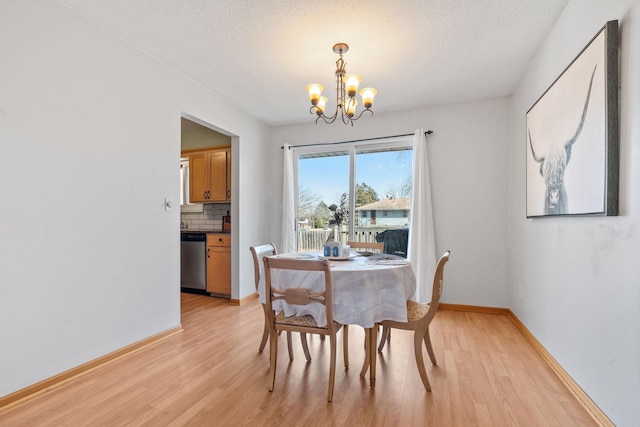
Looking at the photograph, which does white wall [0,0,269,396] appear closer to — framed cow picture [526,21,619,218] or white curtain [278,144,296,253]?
white curtain [278,144,296,253]

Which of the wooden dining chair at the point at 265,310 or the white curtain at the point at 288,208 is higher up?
the white curtain at the point at 288,208

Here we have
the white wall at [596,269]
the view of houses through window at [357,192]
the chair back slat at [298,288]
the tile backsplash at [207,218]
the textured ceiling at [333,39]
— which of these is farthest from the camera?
the tile backsplash at [207,218]

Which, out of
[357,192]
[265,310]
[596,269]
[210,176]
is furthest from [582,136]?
[210,176]

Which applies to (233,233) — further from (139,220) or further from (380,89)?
(380,89)

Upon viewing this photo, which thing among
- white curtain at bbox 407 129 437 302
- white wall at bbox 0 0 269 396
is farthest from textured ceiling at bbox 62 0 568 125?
white curtain at bbox 407 129 437 302

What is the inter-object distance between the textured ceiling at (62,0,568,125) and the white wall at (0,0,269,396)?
0.32 metres

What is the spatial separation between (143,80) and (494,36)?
2.97m

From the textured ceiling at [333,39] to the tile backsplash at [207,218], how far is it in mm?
2047

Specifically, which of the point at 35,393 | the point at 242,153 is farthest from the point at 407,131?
the point at 35,393

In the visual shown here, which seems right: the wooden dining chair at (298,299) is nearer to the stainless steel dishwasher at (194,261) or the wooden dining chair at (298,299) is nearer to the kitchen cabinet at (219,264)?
the kitchen cabinet at (219,264)

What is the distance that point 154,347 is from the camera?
2709 millimetres

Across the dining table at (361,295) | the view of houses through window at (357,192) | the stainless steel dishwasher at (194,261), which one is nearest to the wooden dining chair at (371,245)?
the view of houses through window at (357,192)

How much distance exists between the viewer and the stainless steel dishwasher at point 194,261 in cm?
454

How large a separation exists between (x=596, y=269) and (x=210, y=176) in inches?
174
